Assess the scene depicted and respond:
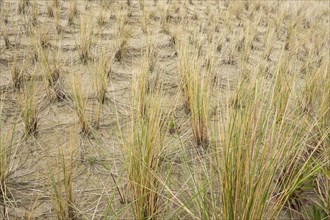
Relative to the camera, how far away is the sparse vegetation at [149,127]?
3.61 ft

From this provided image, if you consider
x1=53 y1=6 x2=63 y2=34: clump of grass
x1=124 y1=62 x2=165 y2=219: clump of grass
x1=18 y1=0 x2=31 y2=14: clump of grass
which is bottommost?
x1=124 y1=62 x2=165 y2=219: clump of grass

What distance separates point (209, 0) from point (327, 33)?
1.90 meters

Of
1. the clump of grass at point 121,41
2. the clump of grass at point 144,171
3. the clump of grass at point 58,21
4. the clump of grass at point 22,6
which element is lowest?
the clump of grass at point 144,171

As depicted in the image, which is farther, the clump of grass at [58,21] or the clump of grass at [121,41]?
the clump of grass at [58,21]

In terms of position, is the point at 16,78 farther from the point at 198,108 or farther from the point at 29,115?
the point at 198,108

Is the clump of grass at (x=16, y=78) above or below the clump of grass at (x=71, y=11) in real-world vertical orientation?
below

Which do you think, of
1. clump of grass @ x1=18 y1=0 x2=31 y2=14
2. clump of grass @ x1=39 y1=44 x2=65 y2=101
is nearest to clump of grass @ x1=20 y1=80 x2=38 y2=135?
clump of grass @ x1=39 y1=44 x2=65 y2=101

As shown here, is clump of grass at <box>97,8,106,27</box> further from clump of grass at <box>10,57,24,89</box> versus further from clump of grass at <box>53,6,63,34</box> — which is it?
clump of grass at <box>10,57,24,89</box>

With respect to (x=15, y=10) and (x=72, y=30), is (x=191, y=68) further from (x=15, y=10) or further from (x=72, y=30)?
(x=15, y=10)

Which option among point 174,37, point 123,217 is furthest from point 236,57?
point 123,217

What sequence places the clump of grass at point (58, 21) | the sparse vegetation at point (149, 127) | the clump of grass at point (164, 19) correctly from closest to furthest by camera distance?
the sparse vegetation at point (149, 127)
the clump of grass at point (58, 21)
the clump of grass at point (164, 19)

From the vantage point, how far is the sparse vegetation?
1100 mm

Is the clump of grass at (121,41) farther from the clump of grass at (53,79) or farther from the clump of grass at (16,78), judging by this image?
the clump of grass at (16,78)

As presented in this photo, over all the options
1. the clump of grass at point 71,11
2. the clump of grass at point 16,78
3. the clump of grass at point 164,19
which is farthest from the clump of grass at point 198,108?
the clump of grass at point 71,11
